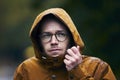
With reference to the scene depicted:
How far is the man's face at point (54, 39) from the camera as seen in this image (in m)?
8.41

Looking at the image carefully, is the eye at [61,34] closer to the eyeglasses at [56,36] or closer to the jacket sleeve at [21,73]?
the eyeglasses at [56,36]

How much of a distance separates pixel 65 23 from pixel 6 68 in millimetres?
32043

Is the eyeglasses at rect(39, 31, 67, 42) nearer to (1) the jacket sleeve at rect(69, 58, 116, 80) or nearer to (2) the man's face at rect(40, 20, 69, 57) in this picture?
(2) the man's face at rect(40, 20, 69, 57)

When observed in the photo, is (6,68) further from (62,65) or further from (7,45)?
(62,65)

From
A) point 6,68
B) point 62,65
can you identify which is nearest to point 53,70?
point 62,65

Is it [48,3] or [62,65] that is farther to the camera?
[48,3]

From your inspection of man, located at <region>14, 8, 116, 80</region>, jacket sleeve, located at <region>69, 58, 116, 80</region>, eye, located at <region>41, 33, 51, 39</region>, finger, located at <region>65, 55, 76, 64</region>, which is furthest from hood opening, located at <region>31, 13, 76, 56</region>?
finger, located at <region>65, 55, 76, 64</region>

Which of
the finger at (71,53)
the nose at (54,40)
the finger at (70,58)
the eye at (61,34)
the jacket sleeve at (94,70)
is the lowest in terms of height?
the jacket sleeve at (94,70)

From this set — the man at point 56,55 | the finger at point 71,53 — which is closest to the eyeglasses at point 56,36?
the man at point 56,55

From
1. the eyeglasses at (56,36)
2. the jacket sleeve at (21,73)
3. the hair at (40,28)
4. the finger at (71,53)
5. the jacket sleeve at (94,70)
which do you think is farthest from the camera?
the jacket sleeve at (21,73)

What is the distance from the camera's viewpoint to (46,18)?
8680 mm

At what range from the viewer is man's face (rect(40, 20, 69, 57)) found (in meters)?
8.41

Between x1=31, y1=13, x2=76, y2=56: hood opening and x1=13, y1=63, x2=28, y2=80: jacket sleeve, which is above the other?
x1=31, y1=13, x2=76, y2=56: hood opening

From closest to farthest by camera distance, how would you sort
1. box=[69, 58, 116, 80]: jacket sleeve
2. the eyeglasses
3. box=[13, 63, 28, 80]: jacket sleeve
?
1. box=[69, 58, 116, 80]: jacket sleeve
2. the eyeglasses
3. box=[13, 63, 28, 80]: jacket sleeve
